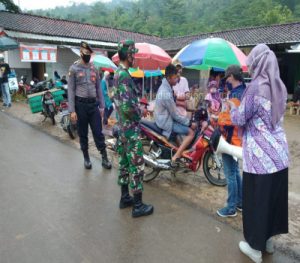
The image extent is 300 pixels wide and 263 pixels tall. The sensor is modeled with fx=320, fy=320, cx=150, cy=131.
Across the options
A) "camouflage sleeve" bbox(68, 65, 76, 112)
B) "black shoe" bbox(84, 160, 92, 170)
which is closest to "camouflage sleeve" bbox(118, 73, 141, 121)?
"camouflage sleeve" bbox(68, 65, 76, 112)

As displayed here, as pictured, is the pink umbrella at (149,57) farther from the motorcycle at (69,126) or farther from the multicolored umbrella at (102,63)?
the motorcycle at (69,126)

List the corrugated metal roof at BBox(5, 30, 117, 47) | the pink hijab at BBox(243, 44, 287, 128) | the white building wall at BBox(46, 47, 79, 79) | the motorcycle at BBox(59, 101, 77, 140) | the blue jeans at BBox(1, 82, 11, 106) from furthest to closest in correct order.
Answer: the white building wall at BBox(46, 47, 79, 79), the corrugated metal roof at BBox(5, 30, 117, 47), the blue jeans at BBox(1, 82, 11, 106), the motorcycle at BBox(59, 101, 77, 140), the pink hijab at BBox(243, 44, 287, 128)

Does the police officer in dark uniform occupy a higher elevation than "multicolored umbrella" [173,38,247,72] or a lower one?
lower

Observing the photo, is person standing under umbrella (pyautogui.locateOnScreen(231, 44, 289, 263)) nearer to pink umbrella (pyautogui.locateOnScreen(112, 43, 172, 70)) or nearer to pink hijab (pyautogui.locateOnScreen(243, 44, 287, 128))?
pink hijab (pyautogui.locateOnScreen(243, 44, 287, 128))

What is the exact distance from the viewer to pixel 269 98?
255cm

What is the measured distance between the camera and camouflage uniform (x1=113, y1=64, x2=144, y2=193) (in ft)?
11.0

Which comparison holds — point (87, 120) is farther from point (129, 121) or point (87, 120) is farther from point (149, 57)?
point (149, 57)

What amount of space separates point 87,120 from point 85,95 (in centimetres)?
40

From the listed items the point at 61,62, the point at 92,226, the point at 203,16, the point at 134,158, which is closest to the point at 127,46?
the point at 134,158

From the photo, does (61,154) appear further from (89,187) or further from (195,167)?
(195,167)

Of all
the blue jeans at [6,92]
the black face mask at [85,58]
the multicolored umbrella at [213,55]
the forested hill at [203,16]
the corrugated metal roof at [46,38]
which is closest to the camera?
the black face mask at [85,58]

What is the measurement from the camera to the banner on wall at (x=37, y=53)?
15.1 meters

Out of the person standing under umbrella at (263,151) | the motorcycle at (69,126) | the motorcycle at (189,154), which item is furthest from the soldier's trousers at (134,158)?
the motorcycle at (69,126)

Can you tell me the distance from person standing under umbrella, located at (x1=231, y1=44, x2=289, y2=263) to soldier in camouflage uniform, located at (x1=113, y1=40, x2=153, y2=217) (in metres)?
1.11
